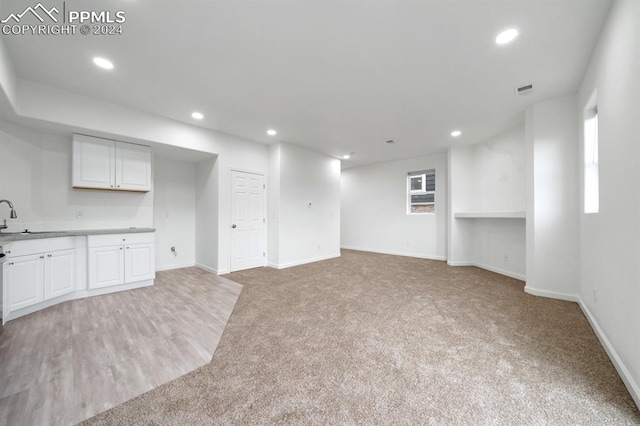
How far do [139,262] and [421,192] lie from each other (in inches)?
246

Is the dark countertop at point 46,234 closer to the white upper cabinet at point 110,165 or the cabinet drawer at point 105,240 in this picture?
the cabinet drawer at point 105,240

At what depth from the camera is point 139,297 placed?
3.25 m

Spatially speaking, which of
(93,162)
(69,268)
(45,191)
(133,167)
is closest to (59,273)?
(69,268)

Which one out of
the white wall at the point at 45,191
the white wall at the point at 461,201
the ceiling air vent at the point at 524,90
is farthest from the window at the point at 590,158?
the white wall at the point at 45,191

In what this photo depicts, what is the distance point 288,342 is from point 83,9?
3192 mm

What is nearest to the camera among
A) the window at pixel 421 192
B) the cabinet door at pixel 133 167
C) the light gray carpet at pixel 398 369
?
the light gray carpet at pixel 398 369

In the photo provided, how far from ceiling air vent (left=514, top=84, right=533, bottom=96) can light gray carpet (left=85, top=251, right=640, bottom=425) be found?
2.69 metres

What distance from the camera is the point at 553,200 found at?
10.5 ft

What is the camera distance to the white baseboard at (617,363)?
1.46 metres

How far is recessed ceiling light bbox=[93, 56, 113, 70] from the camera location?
2.39m

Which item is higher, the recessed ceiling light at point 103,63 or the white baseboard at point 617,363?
the recessed ceiling light at point 103,63

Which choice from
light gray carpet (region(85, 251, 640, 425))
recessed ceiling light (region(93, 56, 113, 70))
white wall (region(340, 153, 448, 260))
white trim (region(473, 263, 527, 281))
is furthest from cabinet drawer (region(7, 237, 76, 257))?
white trim (region(473, 263, 527, 281))

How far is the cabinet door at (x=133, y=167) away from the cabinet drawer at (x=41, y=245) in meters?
0.97

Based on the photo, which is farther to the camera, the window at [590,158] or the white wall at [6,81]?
the window at [590,158]
